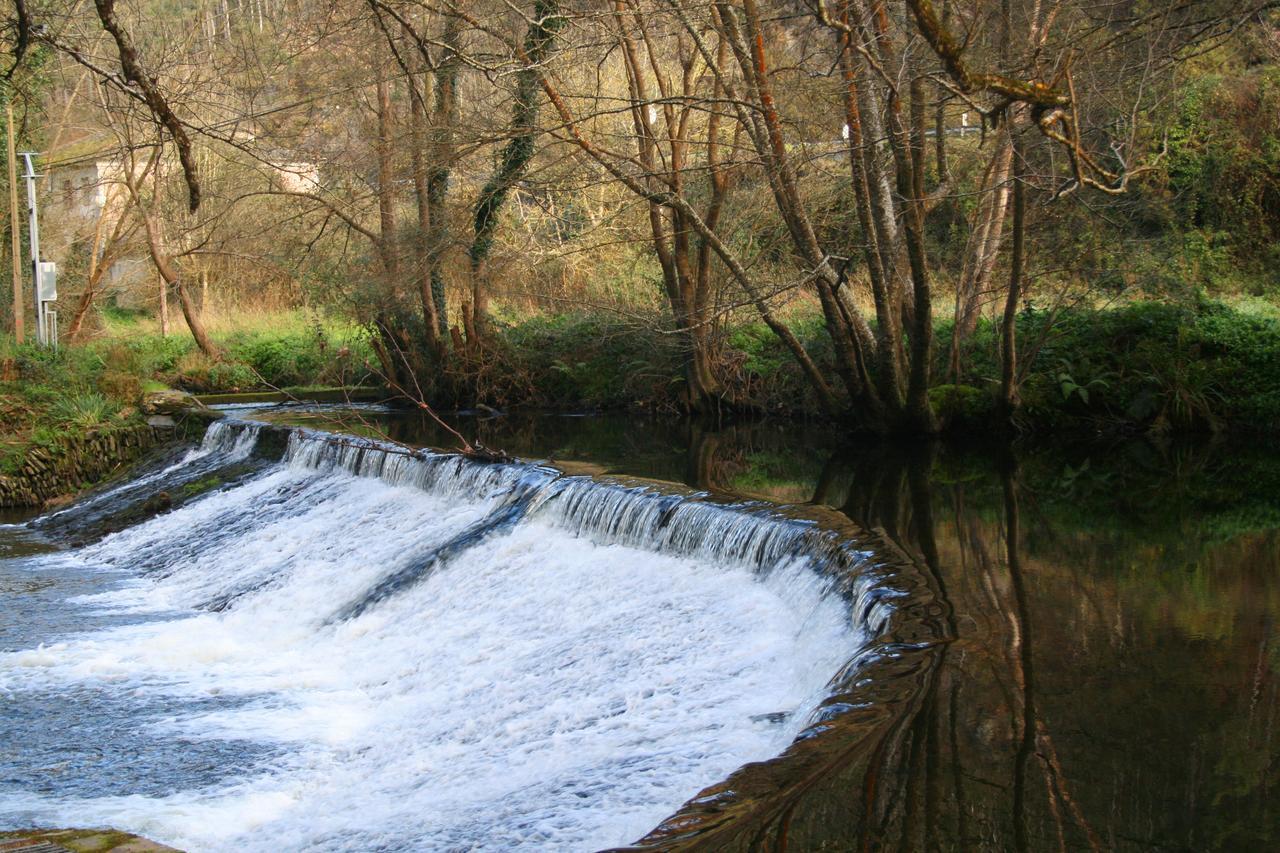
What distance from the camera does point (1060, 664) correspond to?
6281mm

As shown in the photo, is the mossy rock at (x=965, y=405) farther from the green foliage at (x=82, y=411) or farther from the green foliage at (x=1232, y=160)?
the green foliage at (x=82, y=411)

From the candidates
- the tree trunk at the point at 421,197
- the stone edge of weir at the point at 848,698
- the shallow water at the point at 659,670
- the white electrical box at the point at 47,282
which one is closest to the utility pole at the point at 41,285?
the white electrical box at the point at 47,282

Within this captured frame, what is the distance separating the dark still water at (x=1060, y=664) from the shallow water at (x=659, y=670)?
0.07 ft

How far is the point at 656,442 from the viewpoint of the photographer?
588 inches

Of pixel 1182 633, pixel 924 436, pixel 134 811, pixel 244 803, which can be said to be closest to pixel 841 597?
pixel 1182 633

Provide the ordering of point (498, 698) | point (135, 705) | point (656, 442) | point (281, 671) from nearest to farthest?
point (498, 698), point (135, 705), point (281, 671), point (656, 442)

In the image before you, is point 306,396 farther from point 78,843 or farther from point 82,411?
point 78,843

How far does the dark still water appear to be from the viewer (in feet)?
14.9

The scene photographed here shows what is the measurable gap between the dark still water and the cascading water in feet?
2.18

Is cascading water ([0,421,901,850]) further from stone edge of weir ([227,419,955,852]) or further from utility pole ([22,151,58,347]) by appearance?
utility pole ([22,151,58,347])

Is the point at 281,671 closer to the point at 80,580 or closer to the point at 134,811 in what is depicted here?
the point at 134,811

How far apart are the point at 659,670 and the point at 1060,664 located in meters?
2.31

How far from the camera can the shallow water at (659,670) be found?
16.3 ft

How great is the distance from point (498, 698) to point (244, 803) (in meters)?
1.71
